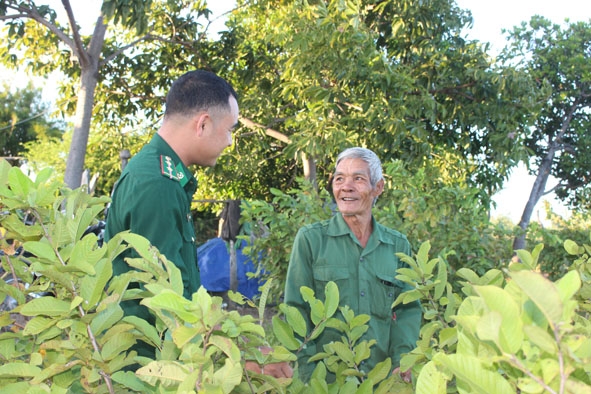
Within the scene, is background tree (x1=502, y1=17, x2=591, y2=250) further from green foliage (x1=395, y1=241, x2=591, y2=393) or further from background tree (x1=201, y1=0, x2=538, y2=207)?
green foliage (x1=395, y1=241, x2=591, y2=393)

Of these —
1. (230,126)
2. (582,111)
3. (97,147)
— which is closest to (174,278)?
(230,126)

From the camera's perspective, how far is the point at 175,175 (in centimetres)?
192

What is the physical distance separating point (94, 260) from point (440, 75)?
1016 centimetres

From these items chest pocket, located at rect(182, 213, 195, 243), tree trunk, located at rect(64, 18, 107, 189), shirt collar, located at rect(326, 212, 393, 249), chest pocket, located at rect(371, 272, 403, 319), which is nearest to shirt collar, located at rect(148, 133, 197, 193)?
chest pocket, located at rect(182, 213, 195, 243)

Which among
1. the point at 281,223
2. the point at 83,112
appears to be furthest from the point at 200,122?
the point at 83,112

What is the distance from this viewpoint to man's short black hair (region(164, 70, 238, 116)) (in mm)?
2082

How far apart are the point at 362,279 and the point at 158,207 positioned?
119cm

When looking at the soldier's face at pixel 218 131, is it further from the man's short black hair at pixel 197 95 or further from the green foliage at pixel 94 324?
the green foliage at pixel 94 324

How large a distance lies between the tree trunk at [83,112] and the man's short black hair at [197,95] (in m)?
7.12

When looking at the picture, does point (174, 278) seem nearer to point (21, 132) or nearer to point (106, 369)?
point (106, 369)

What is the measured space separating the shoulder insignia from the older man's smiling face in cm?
107

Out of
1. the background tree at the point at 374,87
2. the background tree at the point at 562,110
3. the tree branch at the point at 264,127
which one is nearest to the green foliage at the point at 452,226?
the background tree at the point at 374,87

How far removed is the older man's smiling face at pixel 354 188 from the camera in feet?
9.27

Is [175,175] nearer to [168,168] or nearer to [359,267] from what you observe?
[168,168]
